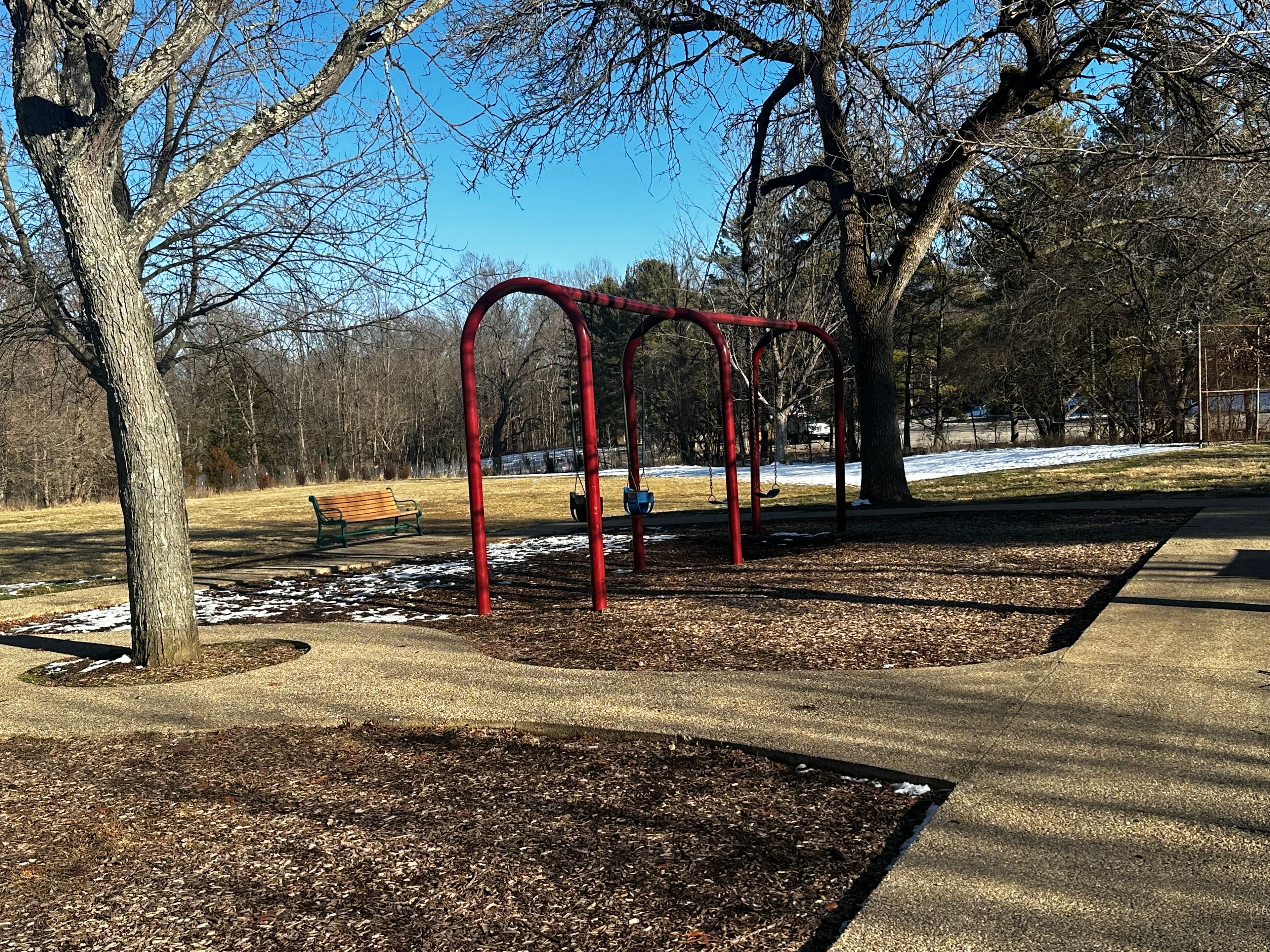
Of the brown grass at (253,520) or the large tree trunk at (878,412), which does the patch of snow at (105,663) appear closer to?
the brown grass at (253,520)

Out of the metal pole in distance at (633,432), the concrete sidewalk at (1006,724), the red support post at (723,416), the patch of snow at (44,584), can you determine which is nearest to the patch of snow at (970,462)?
the red support post at (723,416)

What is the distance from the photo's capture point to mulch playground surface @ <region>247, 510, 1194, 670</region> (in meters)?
6.08

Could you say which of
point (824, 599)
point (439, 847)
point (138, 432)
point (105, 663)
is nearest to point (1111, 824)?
point (439, 847)

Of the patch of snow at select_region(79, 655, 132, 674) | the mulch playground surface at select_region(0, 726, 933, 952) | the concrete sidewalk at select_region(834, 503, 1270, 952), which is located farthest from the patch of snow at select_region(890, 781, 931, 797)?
the patch of snow at select_region(79, 655, 132, 674)

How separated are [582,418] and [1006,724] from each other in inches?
181

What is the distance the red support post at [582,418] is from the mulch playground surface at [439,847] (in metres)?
3.05

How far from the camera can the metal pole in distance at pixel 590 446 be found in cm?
754

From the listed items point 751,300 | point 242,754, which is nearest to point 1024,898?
point 242,754

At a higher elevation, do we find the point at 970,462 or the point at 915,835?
the point at 970,462

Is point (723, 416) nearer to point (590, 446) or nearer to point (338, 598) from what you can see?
point (590, 446)

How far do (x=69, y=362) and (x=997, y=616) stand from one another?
46.4 ft

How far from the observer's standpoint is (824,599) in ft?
24.8

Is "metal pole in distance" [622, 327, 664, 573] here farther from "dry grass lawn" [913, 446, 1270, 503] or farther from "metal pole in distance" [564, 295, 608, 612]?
"dry grass lawn" [913, 446, 1270, 503]

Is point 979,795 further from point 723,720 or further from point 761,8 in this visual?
point 761,8
